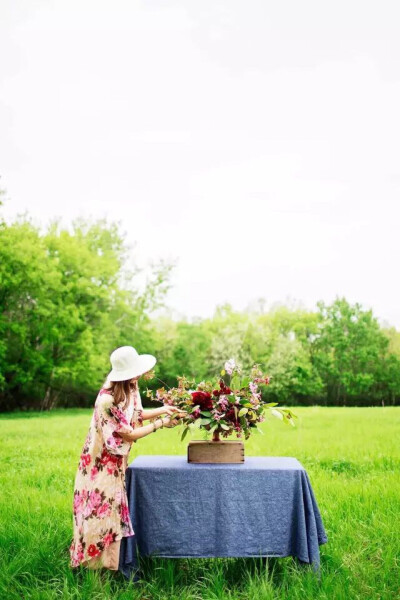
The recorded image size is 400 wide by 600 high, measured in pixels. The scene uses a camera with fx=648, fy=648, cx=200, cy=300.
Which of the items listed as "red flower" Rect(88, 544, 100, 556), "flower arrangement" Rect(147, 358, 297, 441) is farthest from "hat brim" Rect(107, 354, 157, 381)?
"red flower" Rect(88, 544, 100, 556)

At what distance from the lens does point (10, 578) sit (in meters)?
5.38

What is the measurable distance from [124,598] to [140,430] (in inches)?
49.5

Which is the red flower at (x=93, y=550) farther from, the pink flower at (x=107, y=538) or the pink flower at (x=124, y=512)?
the pink flower at (x=124, y=512)

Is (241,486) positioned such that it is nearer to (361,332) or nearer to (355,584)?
(355,584)

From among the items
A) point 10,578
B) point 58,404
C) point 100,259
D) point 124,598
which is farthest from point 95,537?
point 58,404

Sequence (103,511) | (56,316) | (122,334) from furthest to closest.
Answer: (122,334)
(56,316)
(103,511)

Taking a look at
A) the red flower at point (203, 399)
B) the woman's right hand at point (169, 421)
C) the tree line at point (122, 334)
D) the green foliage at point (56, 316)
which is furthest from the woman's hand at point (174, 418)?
the green foliage at point (56, 316)

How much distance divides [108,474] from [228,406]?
1.13m

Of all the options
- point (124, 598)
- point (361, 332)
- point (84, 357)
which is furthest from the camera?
point (361, 332)

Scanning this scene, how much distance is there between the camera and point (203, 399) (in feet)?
18.0

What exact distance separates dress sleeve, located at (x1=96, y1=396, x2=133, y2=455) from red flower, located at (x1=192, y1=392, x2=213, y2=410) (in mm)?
633

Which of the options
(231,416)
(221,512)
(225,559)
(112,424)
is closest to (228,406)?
(231,416)

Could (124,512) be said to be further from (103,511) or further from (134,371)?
(134,371)

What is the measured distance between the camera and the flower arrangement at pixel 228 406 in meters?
5.42
